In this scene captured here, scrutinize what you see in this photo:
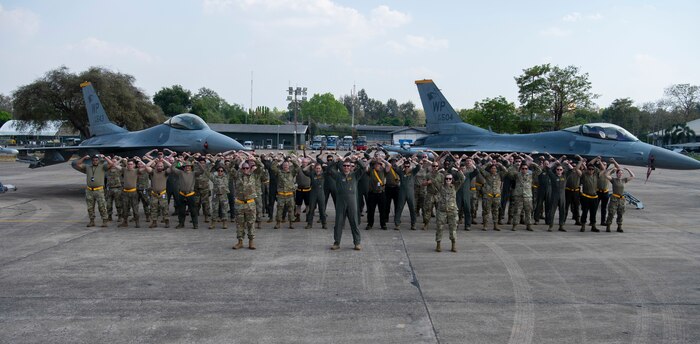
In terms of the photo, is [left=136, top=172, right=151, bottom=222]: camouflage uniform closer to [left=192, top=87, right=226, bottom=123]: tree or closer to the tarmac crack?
the tarmac crack

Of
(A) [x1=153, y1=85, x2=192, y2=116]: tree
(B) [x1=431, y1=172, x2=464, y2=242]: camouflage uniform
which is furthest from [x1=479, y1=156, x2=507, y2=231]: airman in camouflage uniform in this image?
(A) [x1=153, y1=85, x2=192, y2=116]: tree

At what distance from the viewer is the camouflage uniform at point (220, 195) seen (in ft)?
38.1

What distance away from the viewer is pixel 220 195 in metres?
11.8

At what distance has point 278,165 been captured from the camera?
11672 mm

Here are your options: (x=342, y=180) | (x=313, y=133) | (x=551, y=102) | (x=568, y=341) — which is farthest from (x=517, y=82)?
(x=313, y=133)

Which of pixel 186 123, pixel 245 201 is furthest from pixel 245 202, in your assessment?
pixel 186 123

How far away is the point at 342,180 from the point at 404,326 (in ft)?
13.9

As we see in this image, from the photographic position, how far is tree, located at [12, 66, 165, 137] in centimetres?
4178

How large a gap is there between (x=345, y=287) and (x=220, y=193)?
576 centimetres

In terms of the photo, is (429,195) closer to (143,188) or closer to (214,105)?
(143,188)

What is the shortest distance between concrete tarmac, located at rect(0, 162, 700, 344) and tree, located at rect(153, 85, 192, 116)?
6663 cm

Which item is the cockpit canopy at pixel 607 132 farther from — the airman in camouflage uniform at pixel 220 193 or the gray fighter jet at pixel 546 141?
the airman in camouflage uniform at pixel 220 193

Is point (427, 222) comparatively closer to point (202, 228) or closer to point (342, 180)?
point (342, 180)

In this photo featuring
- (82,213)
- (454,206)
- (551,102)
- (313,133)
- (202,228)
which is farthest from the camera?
(313,133)
